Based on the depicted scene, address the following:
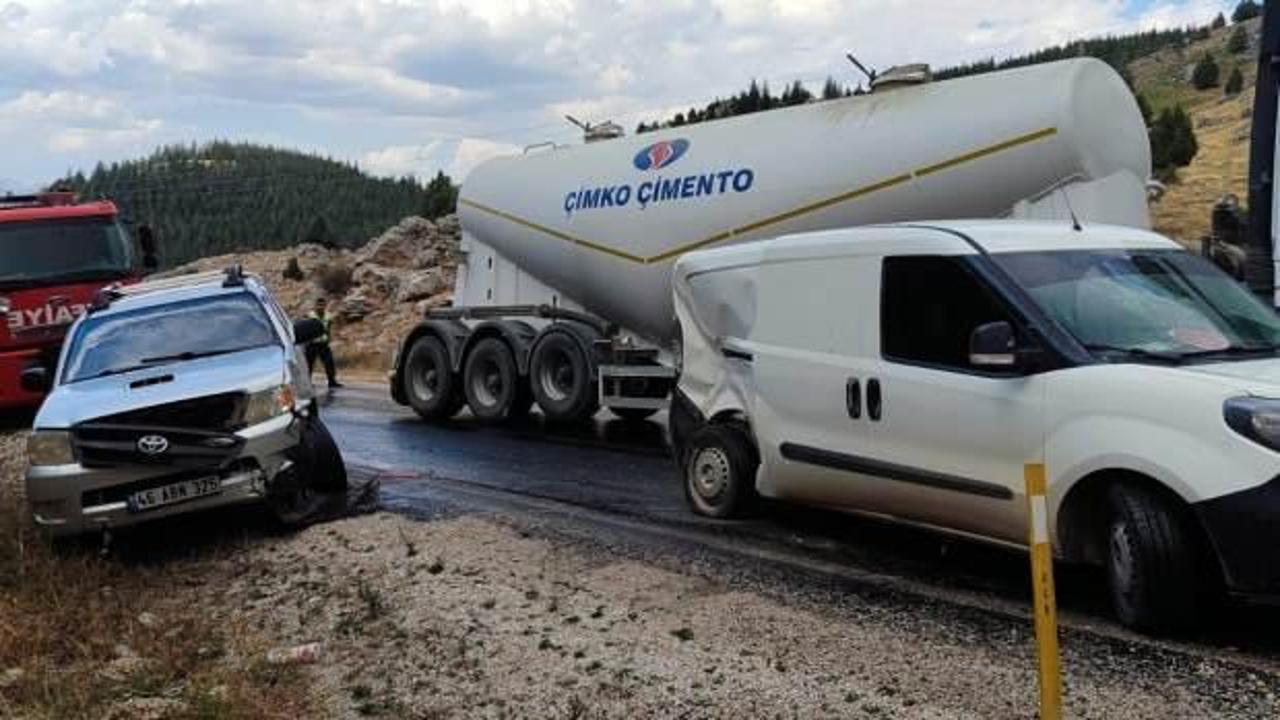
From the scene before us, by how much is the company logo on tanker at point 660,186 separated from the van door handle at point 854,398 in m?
4.90

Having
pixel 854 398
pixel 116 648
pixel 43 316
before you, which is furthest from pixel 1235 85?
pixel 116 648

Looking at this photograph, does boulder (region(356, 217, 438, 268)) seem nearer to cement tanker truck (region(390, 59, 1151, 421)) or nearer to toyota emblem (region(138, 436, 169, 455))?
cement tanker truck (region(390, 59, 1151, 421))

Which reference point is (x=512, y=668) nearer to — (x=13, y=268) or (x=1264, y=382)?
(x=1264, y=382)

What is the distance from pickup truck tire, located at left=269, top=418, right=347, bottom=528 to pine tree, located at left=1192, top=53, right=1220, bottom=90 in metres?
82.6

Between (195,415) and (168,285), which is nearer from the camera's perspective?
(195,415)

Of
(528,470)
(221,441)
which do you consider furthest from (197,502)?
(528,470)

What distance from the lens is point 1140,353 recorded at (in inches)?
215

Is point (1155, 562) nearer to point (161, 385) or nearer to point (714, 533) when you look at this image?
point (714, 533)

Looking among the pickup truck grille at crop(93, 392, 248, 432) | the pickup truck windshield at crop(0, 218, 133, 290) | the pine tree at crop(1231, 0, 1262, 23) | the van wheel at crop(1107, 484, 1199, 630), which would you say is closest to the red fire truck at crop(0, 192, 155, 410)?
the pickup truck windshield at crop(0, 218, 133, 290)

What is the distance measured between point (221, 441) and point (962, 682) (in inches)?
201

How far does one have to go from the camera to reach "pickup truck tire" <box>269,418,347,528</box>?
8344 millimetres

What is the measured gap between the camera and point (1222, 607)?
5406 millimetres

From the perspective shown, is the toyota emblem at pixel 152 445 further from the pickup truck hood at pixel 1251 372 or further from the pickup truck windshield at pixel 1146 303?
the pickup truck hood at pixel 1251 372

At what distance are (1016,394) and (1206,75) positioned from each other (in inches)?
3355
